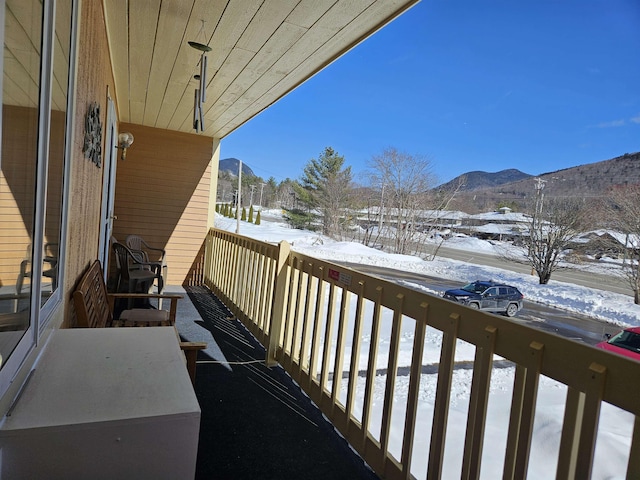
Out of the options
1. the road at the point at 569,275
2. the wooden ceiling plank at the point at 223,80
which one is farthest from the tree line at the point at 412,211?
the wooden ceiling plank at the point at 223,80

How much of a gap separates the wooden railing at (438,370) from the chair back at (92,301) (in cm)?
110

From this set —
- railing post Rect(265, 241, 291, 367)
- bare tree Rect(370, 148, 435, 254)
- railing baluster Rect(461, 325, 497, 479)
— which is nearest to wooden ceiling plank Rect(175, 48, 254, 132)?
railing post Rect(265, 241, 291, 367)

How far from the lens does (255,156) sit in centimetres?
5453

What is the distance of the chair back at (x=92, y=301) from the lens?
1.80m

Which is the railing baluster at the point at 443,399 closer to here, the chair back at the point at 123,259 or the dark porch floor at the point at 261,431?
the dark porch floor at the point at 261,431

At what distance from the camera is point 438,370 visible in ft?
4.70

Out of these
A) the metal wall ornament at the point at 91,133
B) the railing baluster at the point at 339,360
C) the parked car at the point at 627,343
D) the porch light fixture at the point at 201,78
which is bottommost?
the parked car at the point at 627,343

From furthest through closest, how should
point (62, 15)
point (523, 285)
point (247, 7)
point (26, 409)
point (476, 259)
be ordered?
point (476, 259) → point (523, 285) → point (247, 7) → point (62, 15) → point (26, 409)

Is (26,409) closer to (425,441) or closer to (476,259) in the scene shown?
(425,441)

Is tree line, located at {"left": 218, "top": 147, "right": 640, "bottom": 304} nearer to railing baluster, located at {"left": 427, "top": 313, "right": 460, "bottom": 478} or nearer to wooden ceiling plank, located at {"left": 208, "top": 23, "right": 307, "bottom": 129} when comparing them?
wooden ceiling plank, located at {"left": 208, "top": 23, "right": 307, "bottom": 129}

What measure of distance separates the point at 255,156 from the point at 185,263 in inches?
1992

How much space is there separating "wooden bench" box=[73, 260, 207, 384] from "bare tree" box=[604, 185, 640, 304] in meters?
11.4

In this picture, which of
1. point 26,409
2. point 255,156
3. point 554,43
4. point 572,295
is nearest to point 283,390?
point 26,409

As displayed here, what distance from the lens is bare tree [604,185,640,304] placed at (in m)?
10.2
